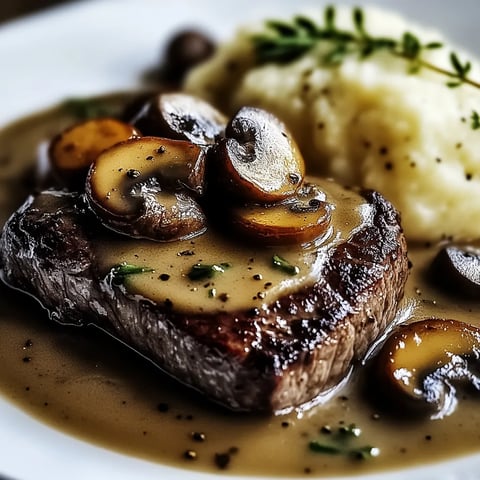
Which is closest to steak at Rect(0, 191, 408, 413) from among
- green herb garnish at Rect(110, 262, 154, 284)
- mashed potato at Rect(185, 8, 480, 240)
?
green herb garnish at Rect(110, 262, 154, 284)

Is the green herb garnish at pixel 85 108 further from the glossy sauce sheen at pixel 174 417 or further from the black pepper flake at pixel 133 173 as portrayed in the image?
the glossy sauce sheen at pixel 174 417

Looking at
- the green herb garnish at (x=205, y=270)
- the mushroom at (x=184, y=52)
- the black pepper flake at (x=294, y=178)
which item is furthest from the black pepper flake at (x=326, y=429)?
the mushroom at (x=184, y=52)

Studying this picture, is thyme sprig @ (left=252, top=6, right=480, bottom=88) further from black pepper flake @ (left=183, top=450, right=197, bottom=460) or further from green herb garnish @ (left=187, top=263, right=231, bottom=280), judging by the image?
black pepper flake @ (left=183, top=450, right=197, bottom=460)

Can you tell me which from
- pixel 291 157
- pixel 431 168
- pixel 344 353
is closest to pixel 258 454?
pixel 344 353

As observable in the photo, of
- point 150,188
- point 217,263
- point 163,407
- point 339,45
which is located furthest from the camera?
point 339,45

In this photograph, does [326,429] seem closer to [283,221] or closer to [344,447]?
[344,447]

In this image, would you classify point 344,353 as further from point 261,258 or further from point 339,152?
point 339,152

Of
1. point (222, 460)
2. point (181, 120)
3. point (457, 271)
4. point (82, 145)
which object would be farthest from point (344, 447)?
point (82, 145)
